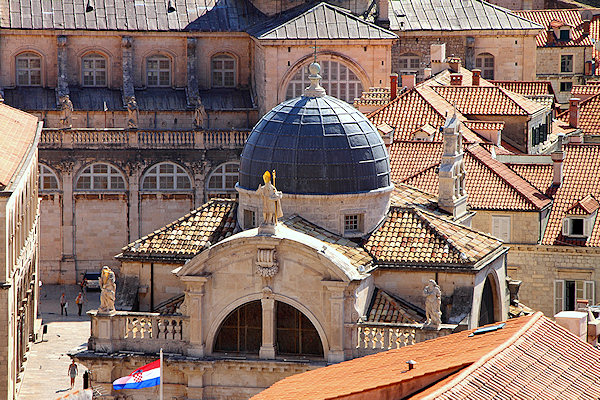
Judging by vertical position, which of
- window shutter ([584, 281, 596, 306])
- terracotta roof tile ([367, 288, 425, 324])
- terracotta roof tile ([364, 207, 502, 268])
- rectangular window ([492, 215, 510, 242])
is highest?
terracotta roof tile ([364, 207, 502, 268])

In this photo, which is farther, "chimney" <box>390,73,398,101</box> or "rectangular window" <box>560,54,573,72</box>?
"rectangular window" <box>560,54,573,72</box>

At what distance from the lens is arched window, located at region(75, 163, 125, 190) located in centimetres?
12262

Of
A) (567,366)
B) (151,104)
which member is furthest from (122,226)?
(567,366)

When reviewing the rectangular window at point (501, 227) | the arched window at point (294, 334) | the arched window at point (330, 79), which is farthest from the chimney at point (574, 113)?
the arched window at point (294, 334)

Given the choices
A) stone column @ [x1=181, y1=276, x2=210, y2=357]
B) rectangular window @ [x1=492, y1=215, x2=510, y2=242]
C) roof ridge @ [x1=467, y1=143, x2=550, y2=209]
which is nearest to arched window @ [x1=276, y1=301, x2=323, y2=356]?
stone column @ [x1=181, y1=276, x2=210, y2=357]

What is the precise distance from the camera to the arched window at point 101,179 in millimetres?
122625

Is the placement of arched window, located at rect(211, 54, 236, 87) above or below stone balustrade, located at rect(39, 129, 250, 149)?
above

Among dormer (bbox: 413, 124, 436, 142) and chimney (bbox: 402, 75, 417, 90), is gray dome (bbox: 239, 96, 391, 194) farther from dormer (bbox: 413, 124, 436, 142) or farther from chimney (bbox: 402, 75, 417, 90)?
chimney (bbox: 402, 75, 417, 90)

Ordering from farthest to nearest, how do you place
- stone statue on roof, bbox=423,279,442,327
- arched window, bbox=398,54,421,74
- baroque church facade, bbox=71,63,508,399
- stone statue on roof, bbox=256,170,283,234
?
1. arched window, bbox=398,54,421,74
2. baroque church facade, bbox=71,63,508,399
3. stone statue on roof, bbox=256,170,283,234
4. stone statue on roof, bbox=423,279,442,327

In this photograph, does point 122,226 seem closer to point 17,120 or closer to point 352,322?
point 17,120

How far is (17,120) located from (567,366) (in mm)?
55014

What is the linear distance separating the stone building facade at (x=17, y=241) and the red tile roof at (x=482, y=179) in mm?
18018

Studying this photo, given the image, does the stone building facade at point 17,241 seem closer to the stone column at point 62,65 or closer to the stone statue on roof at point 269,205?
the stone column at point 62,65

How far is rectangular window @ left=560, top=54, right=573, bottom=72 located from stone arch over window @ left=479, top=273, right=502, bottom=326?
319 feet
